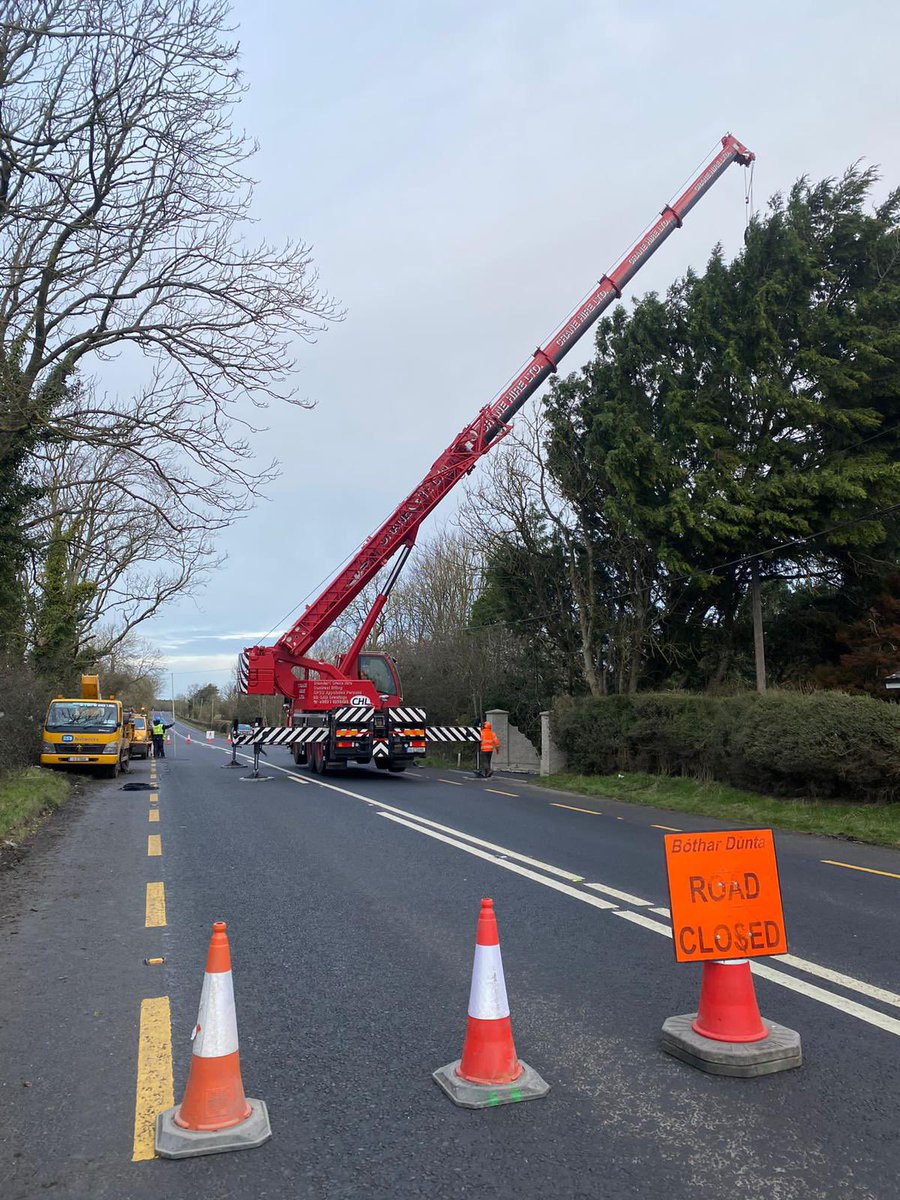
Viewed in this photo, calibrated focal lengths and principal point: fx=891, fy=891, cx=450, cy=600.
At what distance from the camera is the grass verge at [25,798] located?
1169 cm

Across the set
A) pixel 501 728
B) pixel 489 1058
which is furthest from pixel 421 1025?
pixel 501 728

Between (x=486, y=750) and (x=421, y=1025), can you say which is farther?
(x=486, y=750)

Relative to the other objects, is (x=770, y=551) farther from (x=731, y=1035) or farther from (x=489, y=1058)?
(x=489, y=1058)

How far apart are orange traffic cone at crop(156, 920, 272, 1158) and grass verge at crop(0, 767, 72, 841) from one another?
8571 mm

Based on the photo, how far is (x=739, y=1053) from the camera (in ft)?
13.6

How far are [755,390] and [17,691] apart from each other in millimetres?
18721

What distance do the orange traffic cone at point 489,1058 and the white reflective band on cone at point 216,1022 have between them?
1.02 metres

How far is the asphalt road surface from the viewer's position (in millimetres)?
3322

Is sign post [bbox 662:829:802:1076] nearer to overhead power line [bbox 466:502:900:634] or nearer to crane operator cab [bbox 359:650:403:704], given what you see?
overhead power line [bbox 466:502:900:634]

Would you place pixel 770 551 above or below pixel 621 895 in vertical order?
above

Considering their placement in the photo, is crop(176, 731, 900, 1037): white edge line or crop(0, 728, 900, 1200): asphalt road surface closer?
crop(0, 728, 900, 1200): asphalt road surface

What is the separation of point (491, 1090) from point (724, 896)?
148cm

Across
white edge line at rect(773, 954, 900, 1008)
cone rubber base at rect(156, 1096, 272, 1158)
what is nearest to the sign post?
white edge line at rect(773, 954, 900, 1008)

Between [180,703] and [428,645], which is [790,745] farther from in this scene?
[180,703]
